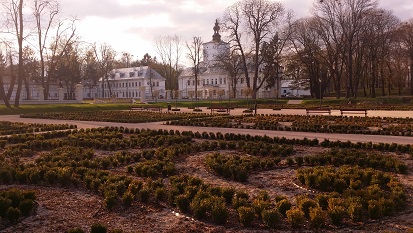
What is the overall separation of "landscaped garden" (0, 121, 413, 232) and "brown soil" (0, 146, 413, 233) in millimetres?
15

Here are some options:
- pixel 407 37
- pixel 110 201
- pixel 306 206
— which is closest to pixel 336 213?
pixel 306 206

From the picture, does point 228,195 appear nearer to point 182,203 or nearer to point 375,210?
point 182,203

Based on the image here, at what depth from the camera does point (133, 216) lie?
643 cm

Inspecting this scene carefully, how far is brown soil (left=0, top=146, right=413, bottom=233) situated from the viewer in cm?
584

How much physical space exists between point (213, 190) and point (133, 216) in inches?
61.2

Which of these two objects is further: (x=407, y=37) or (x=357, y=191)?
(x=407, y=37)

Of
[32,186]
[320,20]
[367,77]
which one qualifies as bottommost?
[32,186]

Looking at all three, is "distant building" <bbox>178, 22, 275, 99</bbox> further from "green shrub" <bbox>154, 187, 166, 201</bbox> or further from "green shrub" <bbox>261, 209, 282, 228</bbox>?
"green shrub" <bbox>261, 209, 282, 228</bbox>

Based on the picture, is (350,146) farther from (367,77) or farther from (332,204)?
(367,77)

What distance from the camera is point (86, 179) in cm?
809

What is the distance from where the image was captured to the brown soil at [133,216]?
584 centimetres

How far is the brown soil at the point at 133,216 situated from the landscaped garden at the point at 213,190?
0.05 ft

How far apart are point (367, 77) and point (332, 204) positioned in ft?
210

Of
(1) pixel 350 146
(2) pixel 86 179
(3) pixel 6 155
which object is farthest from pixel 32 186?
(1) pixel 350 146
